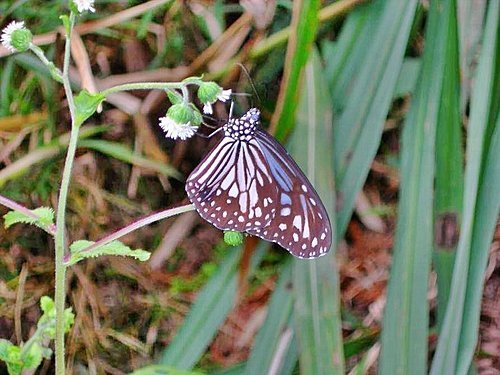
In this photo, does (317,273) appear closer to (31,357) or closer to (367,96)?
(367,96)

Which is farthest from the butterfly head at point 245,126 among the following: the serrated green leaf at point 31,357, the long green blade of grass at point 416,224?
the serrated green leaf at point 31,357

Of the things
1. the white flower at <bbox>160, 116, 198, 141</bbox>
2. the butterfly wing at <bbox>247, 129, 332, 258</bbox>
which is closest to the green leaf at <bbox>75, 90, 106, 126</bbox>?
the white flower at <bbox>160, 116, 198, 141</bbox>

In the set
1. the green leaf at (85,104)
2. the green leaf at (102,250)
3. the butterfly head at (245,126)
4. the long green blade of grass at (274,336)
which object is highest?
the green leaf at (85,104)

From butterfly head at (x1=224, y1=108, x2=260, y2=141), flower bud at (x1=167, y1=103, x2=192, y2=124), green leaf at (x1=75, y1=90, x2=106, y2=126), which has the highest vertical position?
green leaf at (x1=75, y1=90, x2=106, y2=126)

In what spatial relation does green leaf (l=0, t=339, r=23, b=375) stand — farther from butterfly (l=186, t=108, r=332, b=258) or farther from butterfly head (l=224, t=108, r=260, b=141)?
butterfly head (l=224, t=108, r=260, b=141)

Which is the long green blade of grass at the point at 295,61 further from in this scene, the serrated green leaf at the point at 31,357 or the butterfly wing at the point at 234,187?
the serrated green leaf at the point at 31,357

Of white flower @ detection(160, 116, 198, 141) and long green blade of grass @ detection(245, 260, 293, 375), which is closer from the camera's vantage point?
white flower @ detection(160, 116, 198, 141)

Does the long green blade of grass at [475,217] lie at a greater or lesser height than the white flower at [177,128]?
lesser

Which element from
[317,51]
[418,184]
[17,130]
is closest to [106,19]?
[17,130]
